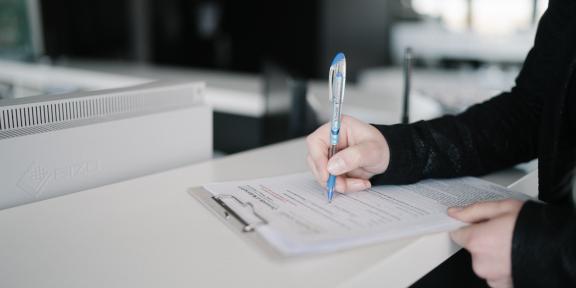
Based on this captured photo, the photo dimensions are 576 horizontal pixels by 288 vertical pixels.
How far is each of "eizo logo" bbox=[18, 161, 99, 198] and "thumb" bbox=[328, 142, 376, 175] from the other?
0.40m

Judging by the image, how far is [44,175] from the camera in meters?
0.77

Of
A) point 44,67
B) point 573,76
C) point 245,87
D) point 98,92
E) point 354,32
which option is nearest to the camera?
point 573,76

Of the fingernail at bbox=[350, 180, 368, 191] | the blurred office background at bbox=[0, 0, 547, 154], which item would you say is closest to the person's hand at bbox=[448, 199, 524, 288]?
the fingernail at bbox=[350, 180, 368, 191]

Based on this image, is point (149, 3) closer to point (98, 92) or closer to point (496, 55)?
point (496, 55)

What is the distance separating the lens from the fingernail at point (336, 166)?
2.35 feet

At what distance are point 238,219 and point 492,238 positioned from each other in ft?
1.04

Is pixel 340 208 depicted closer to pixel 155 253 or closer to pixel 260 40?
pixel 155 253

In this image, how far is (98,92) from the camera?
86 cm

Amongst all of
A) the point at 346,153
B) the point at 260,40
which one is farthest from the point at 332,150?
the point at 260,40

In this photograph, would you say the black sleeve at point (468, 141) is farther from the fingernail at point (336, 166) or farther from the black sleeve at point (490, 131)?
the fingernail at point (336, 166)

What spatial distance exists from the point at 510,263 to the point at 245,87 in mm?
1670

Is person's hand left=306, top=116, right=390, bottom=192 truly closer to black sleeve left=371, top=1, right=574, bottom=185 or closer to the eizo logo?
black sleeve left=371, top=1, right=574, bottom=185

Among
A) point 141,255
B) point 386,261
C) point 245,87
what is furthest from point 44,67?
point 386,261

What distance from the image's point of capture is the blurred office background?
9.57 feet
